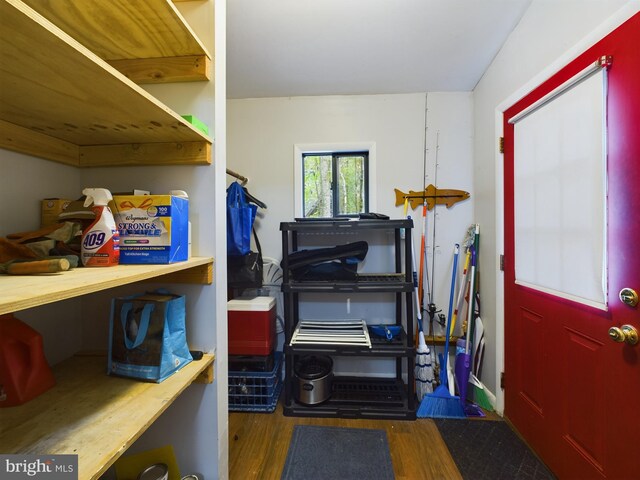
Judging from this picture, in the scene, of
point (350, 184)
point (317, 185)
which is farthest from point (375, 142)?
point (317, 185)

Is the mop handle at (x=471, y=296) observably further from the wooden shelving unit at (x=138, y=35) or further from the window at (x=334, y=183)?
the wooden shelving unit at (x=138, y=35)

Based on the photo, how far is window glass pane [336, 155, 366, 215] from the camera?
2292 millimetres

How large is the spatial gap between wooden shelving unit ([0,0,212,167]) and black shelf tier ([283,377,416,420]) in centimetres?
170

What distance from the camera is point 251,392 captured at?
183 cm

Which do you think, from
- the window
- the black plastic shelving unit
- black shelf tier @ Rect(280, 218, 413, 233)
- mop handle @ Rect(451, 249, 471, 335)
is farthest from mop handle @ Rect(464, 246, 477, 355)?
the window

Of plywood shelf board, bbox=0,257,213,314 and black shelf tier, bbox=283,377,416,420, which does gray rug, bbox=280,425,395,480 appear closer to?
black shelf tier, bbox=283,377,416,420

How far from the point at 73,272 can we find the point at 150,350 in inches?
13.0

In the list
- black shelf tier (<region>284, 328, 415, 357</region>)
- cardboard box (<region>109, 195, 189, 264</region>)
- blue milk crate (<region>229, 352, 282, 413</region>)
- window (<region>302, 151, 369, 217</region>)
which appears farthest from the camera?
window (<region>302, 151, 369, 217</region>)

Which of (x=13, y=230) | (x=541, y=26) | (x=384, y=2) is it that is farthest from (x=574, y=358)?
(x=13, y=230)

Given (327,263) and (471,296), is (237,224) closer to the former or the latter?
(327,263)

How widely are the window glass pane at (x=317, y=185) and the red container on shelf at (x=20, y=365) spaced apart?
1.79 m

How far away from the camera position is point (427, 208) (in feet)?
6.98

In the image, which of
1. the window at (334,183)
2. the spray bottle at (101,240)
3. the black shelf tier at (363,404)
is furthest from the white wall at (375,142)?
the spray bottle at (101,240)

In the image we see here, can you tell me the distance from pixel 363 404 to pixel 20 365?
175 centimetres
